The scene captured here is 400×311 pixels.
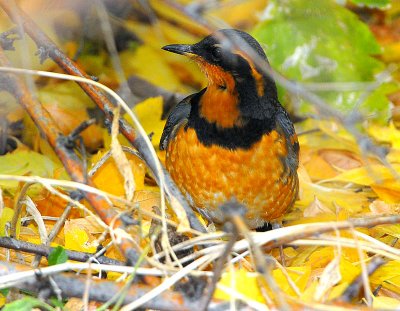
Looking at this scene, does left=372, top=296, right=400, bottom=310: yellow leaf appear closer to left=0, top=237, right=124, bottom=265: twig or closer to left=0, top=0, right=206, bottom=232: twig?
left=0, top=0, right=206, bottom=232: twig

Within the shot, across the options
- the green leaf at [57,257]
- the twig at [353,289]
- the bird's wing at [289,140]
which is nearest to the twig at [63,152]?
the green leaf at [57,257]

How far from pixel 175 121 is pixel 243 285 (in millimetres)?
1458

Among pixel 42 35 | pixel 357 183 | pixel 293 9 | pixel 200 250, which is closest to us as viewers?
pixel 200 250

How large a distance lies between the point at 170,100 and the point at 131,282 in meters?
2.67

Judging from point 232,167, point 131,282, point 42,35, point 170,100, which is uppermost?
point 42,35

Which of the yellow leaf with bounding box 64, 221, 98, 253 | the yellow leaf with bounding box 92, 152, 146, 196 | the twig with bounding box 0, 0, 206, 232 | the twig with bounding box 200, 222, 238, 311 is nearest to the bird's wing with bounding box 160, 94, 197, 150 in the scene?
the yellow leaf with bounding box 92, 152, 146, 196

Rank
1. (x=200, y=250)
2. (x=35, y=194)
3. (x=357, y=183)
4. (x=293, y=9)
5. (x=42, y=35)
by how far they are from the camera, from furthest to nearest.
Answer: (x=293, y=9)
(x=357, y=183)
(x=35, y=194)
(x=42, y=35)
(x=200, y=250)

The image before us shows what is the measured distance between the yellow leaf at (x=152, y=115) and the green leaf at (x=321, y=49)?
0.88m

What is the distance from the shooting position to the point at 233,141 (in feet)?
12.0

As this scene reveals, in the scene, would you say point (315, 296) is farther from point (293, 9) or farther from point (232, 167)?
point (293, 9)

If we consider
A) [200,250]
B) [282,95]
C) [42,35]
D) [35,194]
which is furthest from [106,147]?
[200,250]

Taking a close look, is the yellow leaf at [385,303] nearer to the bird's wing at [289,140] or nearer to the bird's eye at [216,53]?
the bird's wing at [289,140]

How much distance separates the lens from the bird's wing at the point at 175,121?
3937mm

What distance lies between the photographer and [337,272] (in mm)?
2695
